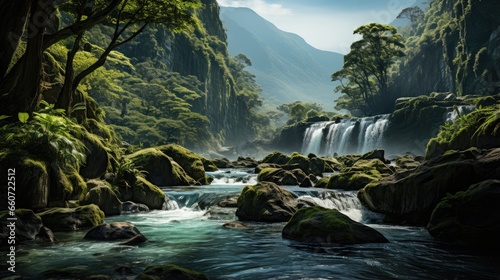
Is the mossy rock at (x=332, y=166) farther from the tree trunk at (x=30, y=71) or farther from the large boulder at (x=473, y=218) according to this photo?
the tree trunk at (x=30, y=71)

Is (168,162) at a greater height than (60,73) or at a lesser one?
lesser

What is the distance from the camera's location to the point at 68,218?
10.8 meters

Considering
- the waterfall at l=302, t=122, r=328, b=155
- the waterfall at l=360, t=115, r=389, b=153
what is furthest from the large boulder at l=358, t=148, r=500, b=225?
the waterfall at l=302, t=122, r=328, b=155

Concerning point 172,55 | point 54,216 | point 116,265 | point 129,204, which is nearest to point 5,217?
point 54,216

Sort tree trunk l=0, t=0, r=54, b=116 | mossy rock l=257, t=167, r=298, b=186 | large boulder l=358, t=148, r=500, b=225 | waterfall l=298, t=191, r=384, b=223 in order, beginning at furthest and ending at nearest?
mossy rock l=257, t=167, r=298, b=186
waterfall l=298, t=191, r=384, b=223
tree trunk l=0, t=0, r=54, b=116
large boulder l=358, t=148, r=500, b=225

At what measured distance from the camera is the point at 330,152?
5822cm

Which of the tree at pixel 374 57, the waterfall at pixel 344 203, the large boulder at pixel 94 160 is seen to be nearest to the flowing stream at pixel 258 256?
the waterfall at pixel 344 203

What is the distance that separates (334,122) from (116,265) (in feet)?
181

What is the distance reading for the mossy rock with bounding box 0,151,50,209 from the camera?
9945 millimetres

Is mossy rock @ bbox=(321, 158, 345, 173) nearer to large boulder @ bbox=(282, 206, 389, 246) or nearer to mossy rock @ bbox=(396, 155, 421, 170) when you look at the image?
mossy rock @ bbox=(396, 155, 421, 170)

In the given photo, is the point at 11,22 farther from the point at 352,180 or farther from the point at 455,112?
the point at 455,112

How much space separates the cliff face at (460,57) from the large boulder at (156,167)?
4202 cm

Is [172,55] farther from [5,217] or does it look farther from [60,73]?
[5,217]

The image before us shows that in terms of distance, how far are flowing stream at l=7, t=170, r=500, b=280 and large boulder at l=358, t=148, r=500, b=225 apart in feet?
2.47
